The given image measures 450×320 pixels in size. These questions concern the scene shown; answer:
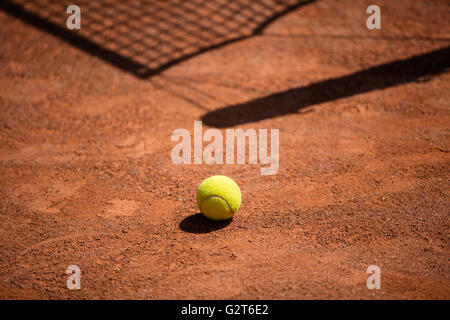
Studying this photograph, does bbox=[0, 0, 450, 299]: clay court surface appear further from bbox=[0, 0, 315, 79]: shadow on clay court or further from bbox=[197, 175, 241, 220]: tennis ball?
bbox=[197, 175, 241, 220]: tennis ball

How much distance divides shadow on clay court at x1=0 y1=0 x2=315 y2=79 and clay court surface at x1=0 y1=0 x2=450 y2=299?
0.08 m

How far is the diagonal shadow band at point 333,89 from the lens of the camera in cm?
704

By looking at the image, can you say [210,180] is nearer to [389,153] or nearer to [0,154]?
[389,153]

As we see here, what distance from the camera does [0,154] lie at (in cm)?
631

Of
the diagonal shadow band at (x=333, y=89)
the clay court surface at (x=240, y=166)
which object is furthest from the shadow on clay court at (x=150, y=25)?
the diagonal shadow band at (x=333, y=89)

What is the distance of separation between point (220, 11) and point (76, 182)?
21.8ft

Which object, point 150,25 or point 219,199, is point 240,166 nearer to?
point 219,199

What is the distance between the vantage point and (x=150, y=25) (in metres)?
9.76

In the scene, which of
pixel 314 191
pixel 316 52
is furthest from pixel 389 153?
pixel 316 52

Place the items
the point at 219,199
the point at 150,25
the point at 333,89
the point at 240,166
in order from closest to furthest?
the point at 219,199 → the point at 240,166 → the point at 333,89 → the point at 150,25

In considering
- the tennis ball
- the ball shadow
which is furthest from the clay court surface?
the tennis ball

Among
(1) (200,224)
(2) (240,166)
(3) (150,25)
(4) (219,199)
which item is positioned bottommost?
(1) (200,224)

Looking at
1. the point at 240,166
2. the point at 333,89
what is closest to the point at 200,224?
the point at 240,166

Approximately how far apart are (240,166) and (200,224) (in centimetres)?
134
